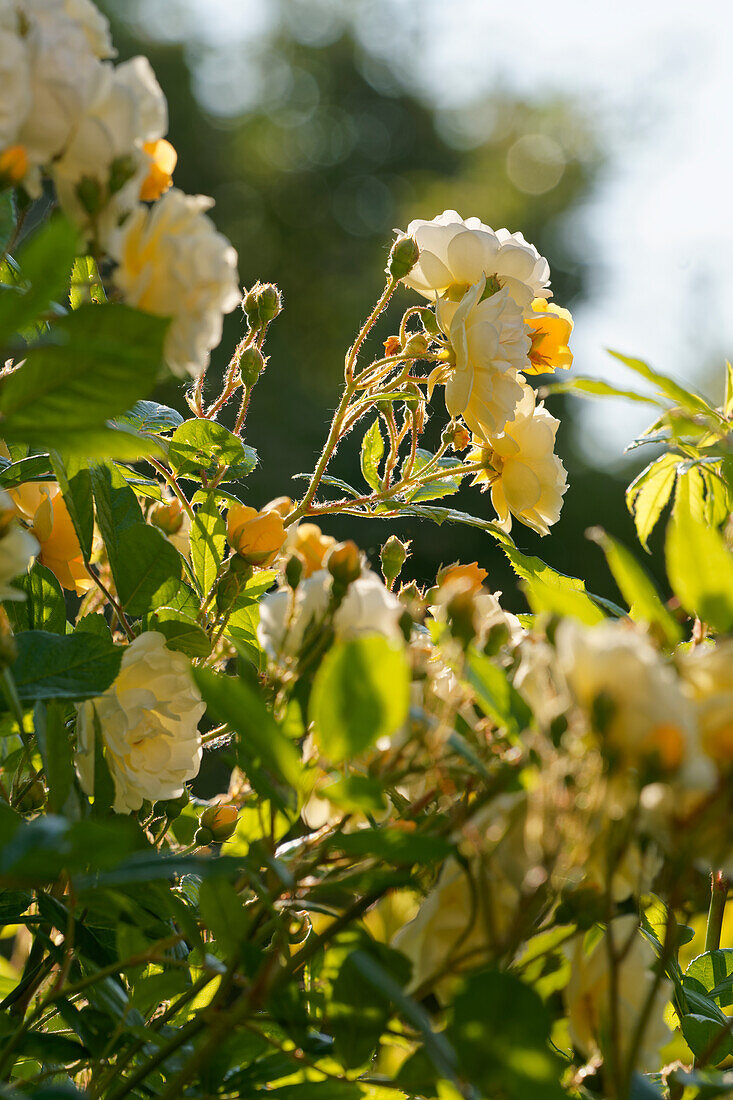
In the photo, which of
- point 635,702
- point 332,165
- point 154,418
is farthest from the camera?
point 332,165

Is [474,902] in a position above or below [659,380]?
below

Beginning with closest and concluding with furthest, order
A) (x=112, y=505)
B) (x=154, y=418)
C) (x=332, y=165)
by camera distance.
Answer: (x=112, y=505) < (x=154, y=418) < (x=332, y=165)

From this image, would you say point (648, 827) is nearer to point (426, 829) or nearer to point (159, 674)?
point (426, 829)

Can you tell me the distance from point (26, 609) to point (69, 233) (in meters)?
0.22

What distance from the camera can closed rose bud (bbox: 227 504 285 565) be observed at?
42cm

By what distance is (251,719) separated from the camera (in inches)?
9.6

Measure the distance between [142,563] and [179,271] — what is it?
16cm

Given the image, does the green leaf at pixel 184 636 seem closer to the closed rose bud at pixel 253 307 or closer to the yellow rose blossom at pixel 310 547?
the yellow rose blossom at pixel 310 547

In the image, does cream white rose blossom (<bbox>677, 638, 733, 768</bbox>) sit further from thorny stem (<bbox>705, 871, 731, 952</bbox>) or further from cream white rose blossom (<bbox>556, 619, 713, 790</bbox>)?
thorny stem (<bbox>705, 871, 731, 952</bbox>)

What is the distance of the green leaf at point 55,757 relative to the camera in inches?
11.5

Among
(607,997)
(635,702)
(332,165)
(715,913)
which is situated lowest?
(715,913)

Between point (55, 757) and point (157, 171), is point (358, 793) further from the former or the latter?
point (157, 171)

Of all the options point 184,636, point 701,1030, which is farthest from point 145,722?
point 701,1030

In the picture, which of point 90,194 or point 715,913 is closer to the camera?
point 90,194
